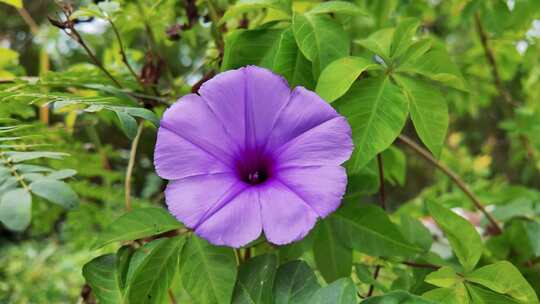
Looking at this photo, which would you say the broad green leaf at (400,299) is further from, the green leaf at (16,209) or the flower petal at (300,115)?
the green leaf at (16,209)

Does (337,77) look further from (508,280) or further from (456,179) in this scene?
(456,179)

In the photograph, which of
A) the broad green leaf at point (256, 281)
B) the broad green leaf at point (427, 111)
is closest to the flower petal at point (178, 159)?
the broad green leaf at point (256, 281)

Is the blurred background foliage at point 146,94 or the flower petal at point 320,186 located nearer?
Result: the flower petal at point 320,186

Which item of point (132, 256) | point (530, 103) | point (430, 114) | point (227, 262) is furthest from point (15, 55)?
point (530, 103)

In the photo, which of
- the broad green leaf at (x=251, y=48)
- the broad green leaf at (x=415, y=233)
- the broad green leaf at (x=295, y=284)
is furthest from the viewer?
the broad green leaf at (x=415, y=233)

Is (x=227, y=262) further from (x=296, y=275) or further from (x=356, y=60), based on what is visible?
(x=356, y=60)

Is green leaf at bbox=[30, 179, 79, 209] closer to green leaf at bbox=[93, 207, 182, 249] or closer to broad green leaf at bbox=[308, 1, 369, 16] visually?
green leaf at bbox=[93, 207, 182, 249]
